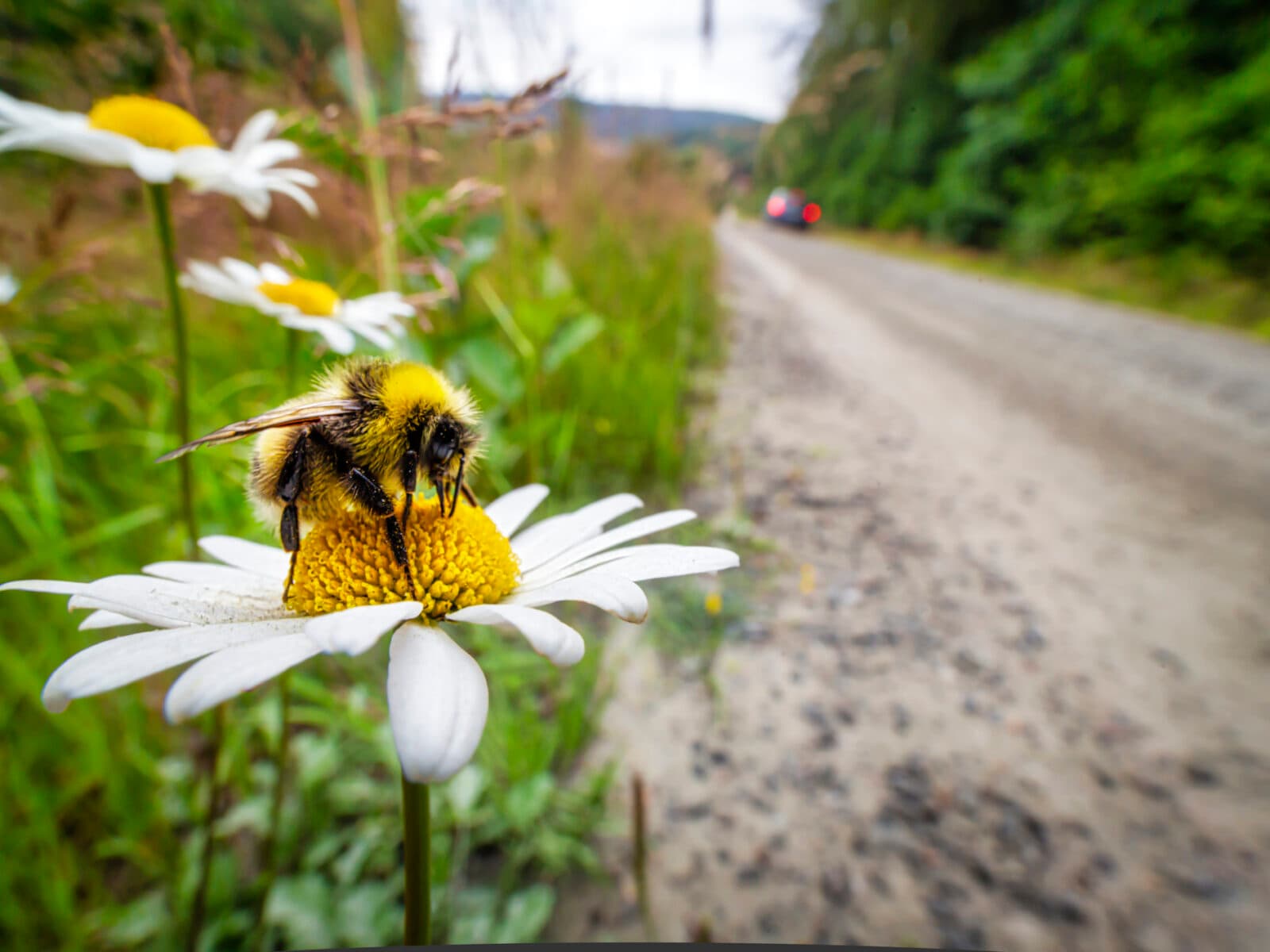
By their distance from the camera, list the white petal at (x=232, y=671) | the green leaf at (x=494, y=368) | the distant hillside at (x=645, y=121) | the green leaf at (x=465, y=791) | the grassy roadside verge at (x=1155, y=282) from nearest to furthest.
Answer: the white petal at (x=232, y=671) → the green leaf at (x=465, y=791) → the green leaf at (x=494, y=368) → the distant hillside at (x=645, y=121) → the grassy roadside verge at (x=1155, y=282)

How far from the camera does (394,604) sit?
0.34 m

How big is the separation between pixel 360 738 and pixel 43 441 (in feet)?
2.32

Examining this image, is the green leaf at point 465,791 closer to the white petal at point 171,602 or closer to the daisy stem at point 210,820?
the daisy stem at point 210,820

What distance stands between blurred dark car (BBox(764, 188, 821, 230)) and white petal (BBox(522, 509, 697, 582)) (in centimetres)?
222

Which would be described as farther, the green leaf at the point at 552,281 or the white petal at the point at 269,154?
the green leaf at the point at 552,281

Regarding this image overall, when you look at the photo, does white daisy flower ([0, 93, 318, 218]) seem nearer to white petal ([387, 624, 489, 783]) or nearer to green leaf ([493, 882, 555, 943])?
white petal ([387, 624, 489, 783])

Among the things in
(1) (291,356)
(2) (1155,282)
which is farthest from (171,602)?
(2) (1155,282)

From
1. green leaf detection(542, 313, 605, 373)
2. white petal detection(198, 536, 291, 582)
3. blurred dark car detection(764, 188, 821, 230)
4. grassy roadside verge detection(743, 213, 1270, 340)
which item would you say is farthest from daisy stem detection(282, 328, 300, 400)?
grassy roadside verge detection(743, 213, 1270, 340)

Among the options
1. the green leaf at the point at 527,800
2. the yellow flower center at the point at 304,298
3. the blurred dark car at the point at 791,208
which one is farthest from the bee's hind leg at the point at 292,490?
the blurred dark car at the point at 791,208

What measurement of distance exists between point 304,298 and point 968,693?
1239mm

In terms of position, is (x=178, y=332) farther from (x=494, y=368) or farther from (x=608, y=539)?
(x=494, y=368)

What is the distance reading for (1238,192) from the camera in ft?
6.95

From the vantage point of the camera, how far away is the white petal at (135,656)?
0.27 meters

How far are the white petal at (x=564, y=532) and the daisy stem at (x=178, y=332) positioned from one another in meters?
0.32
